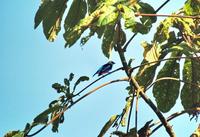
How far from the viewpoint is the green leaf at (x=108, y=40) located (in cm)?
341

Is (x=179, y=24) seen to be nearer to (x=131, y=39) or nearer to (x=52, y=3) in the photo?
(x=131, y=39)

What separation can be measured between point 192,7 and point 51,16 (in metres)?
1.45

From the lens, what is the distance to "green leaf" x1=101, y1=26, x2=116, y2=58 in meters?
3.41

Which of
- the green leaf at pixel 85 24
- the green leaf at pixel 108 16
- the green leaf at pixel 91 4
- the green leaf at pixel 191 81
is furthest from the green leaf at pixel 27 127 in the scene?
the green leaf at pixel 91 4

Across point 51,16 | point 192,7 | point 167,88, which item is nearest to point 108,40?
point 192,7

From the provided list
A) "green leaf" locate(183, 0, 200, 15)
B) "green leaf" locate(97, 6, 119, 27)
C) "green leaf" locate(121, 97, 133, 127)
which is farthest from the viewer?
"green leaf" locate(183, 0, 200, 15)

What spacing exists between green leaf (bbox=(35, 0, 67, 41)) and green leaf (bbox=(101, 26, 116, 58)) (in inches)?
46.3

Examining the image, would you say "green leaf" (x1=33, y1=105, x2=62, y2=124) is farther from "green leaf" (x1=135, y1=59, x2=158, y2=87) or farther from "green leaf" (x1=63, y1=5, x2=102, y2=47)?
"green leaf" (x1=135, y1=59, x2=158, y2=87)

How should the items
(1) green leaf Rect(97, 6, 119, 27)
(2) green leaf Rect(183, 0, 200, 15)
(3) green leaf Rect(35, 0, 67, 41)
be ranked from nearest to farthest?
(1) green leaf Rect(97, 6, 119, 27) < (2) green leaf Rect(183, 0, 200, 15) < (3) green leaf Rect(35, 0, 67, 41)

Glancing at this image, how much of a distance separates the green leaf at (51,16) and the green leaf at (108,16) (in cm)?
173

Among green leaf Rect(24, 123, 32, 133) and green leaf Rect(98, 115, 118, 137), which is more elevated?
green leaf Rect(24, 123, 32, 133)

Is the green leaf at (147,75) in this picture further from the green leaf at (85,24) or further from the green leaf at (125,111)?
the green leaf at (85,24)

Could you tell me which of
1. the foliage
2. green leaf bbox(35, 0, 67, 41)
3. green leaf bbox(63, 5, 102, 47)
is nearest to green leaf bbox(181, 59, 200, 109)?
the foliage

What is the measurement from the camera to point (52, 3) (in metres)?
4.65
